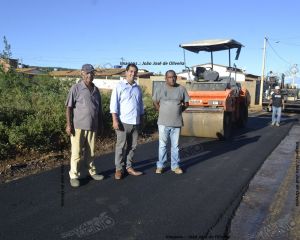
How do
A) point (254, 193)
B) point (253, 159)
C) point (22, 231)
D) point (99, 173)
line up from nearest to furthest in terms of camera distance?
1. point (22, 231)
2. point (254, 193)
3. point (99, 173)
4. point (253, 159)

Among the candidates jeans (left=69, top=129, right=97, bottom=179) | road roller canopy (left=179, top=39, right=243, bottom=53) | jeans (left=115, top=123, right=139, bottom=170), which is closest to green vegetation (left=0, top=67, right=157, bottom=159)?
jeans (left=69, top=129, right=97, bottom=179)

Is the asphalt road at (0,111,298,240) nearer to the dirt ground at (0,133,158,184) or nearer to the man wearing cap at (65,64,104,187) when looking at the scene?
the dirt ground at (0,133,158,184)

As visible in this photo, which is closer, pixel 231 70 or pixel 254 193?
pixel 254 193

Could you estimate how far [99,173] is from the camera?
6551 millimetres

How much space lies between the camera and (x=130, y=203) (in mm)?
5090

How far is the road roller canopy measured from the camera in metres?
12.2

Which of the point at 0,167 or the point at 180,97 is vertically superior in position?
the point at 180,97

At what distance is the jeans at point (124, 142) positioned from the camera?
20.2 feet

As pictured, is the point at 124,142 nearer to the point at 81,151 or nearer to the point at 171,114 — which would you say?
the point at 81,151

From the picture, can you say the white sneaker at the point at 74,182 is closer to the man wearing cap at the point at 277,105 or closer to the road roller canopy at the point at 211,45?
the road roller canopy at the point at 211,45

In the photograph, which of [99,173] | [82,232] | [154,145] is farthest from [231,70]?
[82,232]

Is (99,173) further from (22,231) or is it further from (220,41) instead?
(220,41)

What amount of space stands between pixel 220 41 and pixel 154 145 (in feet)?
14.7

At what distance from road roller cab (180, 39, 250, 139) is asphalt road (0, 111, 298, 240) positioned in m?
2.92
